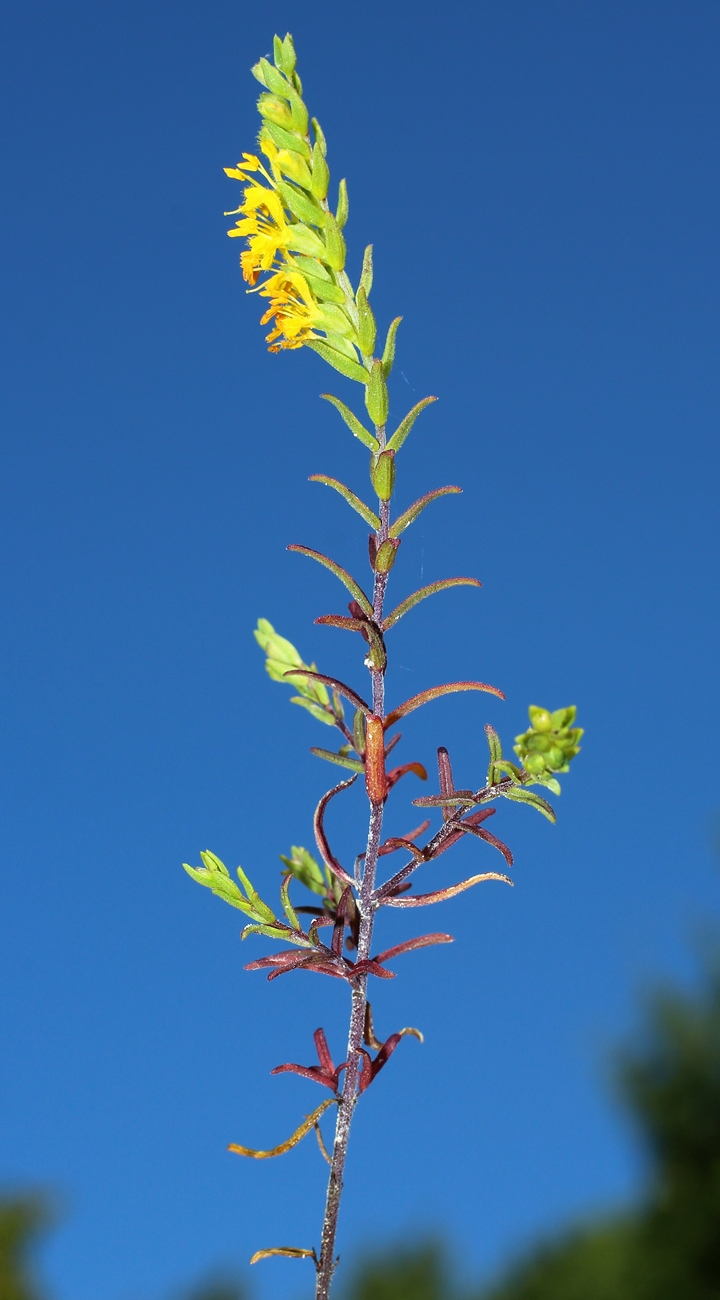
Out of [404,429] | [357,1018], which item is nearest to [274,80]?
[404,429]

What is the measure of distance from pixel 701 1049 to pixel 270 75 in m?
13.5

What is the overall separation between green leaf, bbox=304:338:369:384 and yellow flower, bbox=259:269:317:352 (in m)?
0.03

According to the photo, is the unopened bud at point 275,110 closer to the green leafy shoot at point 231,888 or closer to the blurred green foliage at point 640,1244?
the green leafy shoot at point 231,888

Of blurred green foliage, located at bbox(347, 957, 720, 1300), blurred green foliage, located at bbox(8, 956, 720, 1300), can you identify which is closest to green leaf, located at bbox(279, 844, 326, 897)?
blurred green foliage, located at bbox(8, 956, 720, 1300)

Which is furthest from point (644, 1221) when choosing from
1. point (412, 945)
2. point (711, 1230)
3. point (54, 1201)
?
point (412, 945)

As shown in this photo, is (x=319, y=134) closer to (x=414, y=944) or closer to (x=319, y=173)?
(x=319, y=173)

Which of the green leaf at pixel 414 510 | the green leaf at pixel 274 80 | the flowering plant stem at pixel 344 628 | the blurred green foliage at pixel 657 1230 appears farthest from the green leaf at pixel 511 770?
the blurred green foliage at pixel 657 1230

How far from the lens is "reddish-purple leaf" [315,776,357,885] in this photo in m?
1.19

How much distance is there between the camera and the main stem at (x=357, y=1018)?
1063mm

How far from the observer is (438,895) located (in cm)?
115

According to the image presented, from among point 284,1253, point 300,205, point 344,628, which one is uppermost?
point 300,205

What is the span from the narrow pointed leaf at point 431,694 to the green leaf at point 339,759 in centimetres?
9

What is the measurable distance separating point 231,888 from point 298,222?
2.85 ft

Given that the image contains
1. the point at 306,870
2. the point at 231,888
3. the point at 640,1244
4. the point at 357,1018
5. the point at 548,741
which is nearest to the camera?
the point at 548,741
